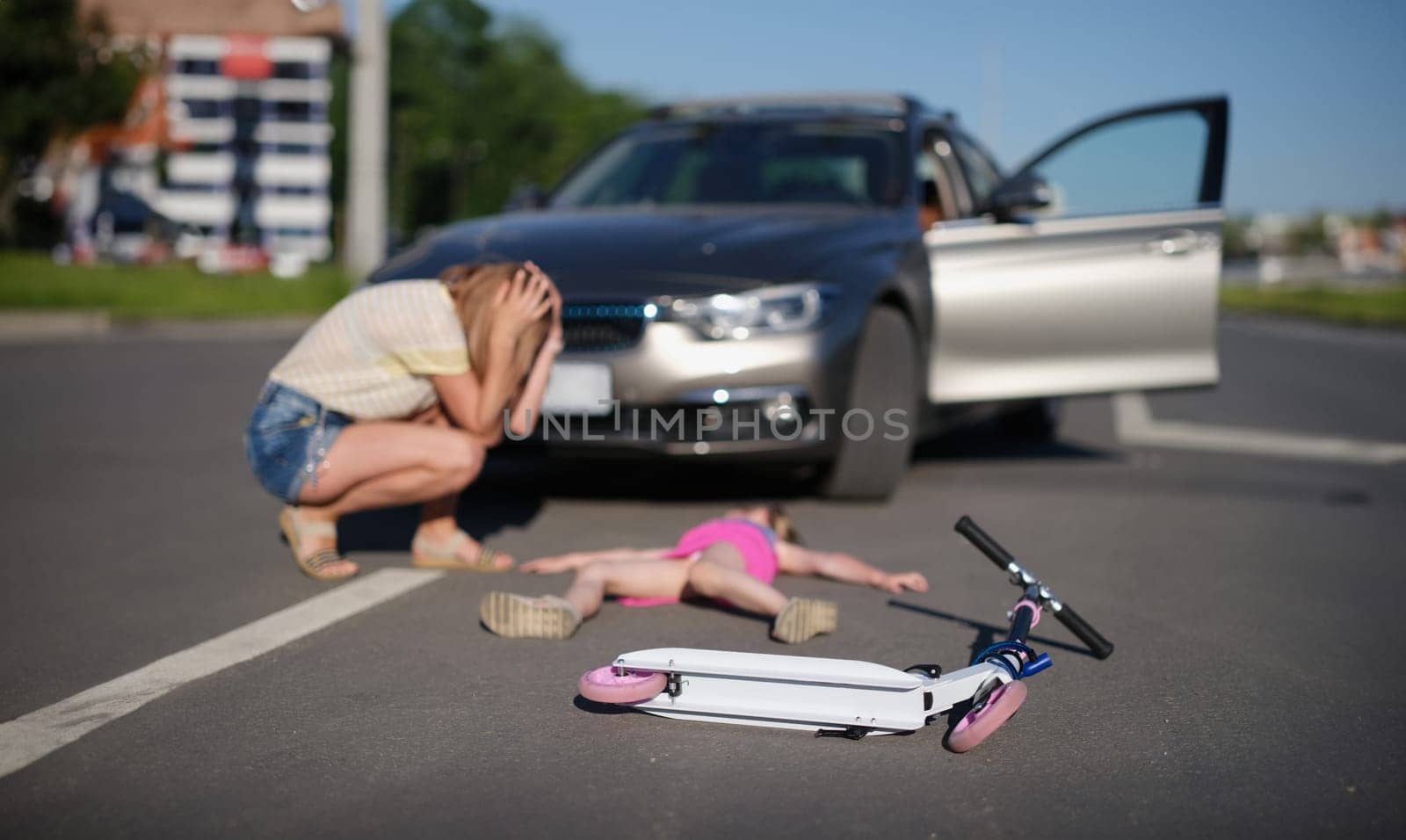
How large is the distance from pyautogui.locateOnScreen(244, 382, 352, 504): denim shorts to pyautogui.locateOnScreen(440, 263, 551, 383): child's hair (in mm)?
530

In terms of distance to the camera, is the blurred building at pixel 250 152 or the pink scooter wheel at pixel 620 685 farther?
the blurred building at pixel 250 152

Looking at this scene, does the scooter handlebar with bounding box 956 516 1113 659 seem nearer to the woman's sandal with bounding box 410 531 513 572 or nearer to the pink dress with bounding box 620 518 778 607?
the pink dress with bounding box 620 518 778 607

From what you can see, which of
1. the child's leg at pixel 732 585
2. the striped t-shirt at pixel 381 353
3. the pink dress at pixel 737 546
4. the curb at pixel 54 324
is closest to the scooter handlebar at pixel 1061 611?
the child's leg at pixel 732 585

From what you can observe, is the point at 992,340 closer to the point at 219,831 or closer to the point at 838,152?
the point at 838,152

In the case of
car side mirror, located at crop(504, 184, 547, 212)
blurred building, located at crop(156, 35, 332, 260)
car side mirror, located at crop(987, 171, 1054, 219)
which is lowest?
blurred building, located at crop(156, 35, 332, 260)

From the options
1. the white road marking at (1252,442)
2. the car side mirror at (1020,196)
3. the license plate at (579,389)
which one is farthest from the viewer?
the white road marking at (1252,442)

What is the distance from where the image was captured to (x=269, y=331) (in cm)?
1884

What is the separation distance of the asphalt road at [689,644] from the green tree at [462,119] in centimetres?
7476

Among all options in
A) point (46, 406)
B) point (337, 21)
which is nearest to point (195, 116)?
point (337, 21)

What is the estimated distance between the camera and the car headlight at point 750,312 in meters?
5.91

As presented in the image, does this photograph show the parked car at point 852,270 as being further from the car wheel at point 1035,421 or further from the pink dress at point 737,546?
the car wheel at point 1035,421

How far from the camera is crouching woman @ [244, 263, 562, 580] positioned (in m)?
4.78

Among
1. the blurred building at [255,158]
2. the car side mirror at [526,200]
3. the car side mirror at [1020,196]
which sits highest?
the car side mirror at [1020,196]

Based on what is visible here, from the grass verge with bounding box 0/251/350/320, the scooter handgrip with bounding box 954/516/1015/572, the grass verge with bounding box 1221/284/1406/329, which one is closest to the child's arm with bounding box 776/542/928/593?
the scooter handgrip with bounding box 954/516/1015/572
